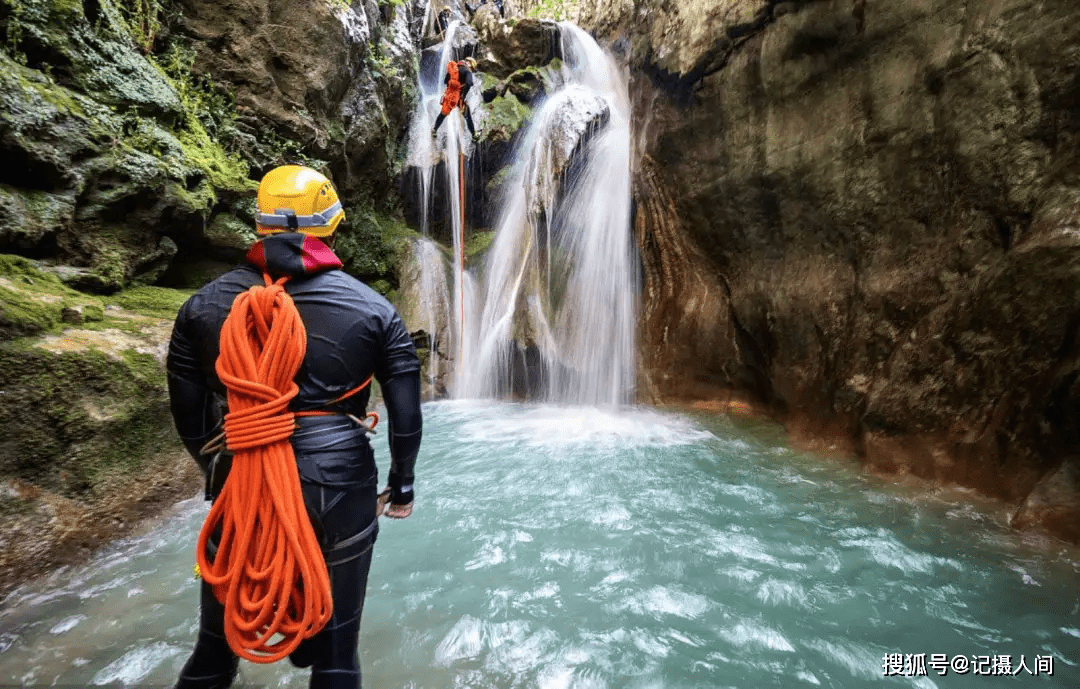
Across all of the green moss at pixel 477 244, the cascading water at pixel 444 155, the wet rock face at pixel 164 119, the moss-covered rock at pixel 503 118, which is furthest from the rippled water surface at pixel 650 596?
the moss-covered rock at pixel 503 118

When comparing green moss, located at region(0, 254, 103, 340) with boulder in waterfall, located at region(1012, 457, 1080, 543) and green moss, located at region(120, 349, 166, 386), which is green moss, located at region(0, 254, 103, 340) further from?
boulder in waterfall, located at region(1012, 457, 1080, 543)

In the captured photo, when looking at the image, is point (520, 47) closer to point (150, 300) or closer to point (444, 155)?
point (444, 155)

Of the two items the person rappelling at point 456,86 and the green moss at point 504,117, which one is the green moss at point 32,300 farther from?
the green moss at point 504,117

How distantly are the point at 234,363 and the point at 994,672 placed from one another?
3.67 meters

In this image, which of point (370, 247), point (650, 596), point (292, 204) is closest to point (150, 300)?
point (292, 204)

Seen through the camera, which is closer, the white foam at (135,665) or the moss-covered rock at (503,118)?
the white foam at (135,665)

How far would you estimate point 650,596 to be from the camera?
2904mm

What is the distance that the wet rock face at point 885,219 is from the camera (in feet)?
11.1

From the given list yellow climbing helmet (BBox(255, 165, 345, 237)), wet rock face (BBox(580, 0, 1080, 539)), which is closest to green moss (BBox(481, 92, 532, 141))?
wet rock face (BBox(580, 0, 1080, 539))

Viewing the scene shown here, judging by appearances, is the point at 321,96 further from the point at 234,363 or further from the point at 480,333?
the point at 234,363

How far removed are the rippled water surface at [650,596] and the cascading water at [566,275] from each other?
3.86 m

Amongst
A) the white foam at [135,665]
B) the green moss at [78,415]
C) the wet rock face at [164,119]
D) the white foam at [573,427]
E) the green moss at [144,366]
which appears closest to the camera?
the white foam at [135,665]

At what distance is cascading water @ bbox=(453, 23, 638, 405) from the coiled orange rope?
6671 mm

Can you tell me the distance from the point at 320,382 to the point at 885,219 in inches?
204
